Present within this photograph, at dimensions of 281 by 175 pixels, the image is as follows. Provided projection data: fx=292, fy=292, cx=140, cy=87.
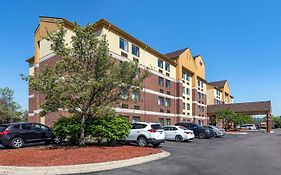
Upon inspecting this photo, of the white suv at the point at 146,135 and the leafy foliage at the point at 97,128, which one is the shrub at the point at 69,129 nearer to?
the leafy foliage at the point at 97,128

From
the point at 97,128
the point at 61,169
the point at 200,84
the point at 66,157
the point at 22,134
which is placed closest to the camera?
the point at 61,169

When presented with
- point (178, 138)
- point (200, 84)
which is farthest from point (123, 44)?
point (200, 84)

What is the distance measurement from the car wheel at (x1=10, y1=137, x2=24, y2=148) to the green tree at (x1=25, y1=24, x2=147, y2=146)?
2.81m

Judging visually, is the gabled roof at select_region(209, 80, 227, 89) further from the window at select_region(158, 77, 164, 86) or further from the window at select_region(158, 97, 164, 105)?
the window at select_region(158, 97, 164, 105)

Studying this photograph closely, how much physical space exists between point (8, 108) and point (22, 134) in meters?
43.1

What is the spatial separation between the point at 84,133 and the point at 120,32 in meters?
20.0

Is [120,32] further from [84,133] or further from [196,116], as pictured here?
[196,116]

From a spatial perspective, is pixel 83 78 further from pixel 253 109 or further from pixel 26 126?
pixel 253 109

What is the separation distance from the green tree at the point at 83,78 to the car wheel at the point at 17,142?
281cm

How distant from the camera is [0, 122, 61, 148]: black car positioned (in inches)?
693

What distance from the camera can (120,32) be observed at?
3488cm

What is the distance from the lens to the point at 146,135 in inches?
750

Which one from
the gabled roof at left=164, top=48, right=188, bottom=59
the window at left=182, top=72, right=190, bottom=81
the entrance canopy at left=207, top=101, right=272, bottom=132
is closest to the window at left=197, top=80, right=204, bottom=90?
the window at left=182, top=72, right=190, bottom=81

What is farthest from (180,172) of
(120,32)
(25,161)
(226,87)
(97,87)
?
(226,87)
